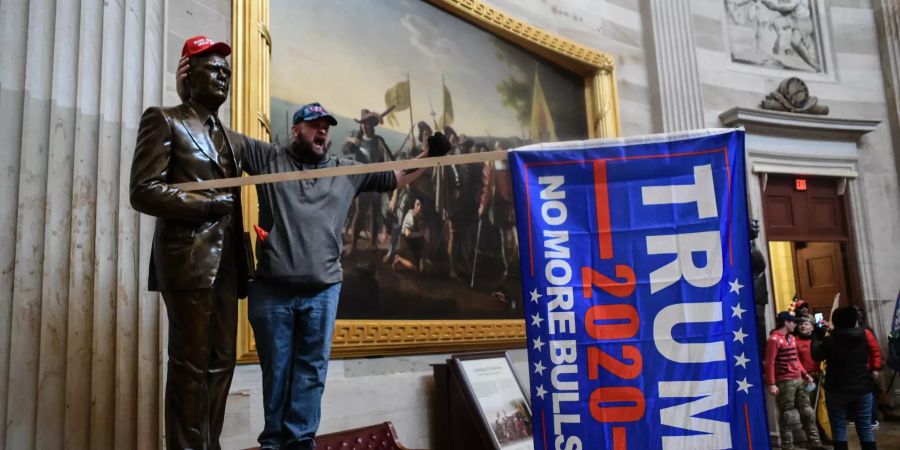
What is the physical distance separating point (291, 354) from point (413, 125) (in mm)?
3345

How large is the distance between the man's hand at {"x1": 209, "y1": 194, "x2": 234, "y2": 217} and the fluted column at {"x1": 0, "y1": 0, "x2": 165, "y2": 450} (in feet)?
4.59

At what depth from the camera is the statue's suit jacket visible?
2.56 metres

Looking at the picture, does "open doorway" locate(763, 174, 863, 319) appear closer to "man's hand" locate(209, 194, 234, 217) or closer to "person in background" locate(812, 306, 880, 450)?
"person in background" locate(812, 306, 880, 450)

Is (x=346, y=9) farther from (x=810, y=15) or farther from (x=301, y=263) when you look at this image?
(x=810, y=15)

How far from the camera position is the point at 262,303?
291cm

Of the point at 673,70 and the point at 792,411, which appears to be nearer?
the point at 792,411

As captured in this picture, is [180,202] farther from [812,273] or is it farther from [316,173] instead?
[812,273]

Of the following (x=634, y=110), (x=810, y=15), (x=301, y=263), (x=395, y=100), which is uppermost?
(x=810, y=15)

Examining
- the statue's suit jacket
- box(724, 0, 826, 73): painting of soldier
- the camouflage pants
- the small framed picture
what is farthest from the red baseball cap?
box(724, 0, 826, 73): painting of soldier

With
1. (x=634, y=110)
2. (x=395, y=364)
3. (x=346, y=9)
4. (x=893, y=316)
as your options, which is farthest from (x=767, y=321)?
(x=346, y=9)

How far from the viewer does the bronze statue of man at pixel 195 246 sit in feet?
8.36

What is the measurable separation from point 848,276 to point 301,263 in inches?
371

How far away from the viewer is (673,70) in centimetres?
881

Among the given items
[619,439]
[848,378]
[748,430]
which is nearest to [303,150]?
[619,439]
